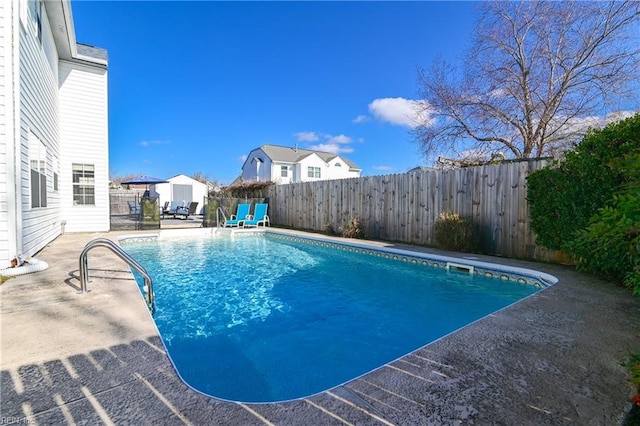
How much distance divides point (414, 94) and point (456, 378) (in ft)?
50.5

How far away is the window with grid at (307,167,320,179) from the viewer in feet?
97.3

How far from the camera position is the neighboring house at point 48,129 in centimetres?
464

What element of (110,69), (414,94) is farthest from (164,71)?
(414,94)

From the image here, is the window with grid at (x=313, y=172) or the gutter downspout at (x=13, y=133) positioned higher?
the window with grid at (x=313, y=172)

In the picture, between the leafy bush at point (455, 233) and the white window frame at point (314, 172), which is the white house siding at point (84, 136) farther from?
the white window frame at point (314, 172)

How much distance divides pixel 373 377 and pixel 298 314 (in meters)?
2.57

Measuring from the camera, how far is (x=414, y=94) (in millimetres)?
15305

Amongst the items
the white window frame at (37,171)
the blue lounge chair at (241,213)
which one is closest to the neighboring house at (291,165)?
the blue lounge chair at (241,213)

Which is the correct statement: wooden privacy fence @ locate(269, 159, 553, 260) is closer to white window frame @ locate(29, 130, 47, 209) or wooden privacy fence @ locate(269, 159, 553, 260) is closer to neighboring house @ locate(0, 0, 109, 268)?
neighboring house @ locate(0, 0, 109, 268)

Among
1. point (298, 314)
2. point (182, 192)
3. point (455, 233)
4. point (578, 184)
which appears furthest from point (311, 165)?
point (298, 314)

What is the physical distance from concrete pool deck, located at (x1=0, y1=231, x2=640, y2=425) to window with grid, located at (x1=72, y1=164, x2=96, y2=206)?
8.64 metres

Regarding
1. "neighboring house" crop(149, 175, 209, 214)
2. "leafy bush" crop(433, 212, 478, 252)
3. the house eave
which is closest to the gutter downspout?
the house eave

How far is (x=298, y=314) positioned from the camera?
4547 millimetres

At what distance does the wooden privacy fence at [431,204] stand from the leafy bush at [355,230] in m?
0.25
